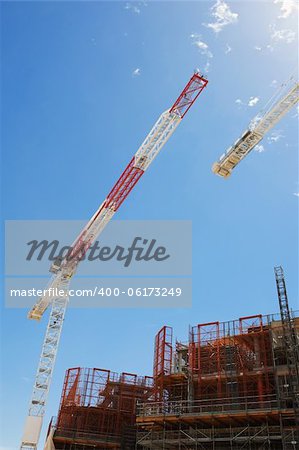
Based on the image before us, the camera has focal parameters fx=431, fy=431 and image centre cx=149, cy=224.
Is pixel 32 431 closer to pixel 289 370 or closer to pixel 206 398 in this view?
pixel 206 398

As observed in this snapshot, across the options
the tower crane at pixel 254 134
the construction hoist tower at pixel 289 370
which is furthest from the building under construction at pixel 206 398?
the tower crane at pixel 254 134

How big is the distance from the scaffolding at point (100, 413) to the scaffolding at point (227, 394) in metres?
9.21

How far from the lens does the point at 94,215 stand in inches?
1912

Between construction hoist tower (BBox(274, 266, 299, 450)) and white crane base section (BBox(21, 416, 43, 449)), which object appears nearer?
construction hoist tower (BBox(274, 266, 299, 450))

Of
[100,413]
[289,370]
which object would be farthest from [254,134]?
[100,413]

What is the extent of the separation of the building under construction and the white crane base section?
12.2 feet

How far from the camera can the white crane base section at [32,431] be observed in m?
45.8

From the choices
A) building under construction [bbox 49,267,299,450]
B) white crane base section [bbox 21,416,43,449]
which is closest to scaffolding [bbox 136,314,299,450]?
building under construction [bbox 49,267,299,450]

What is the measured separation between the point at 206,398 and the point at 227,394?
240 centimetres

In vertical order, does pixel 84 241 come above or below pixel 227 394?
above

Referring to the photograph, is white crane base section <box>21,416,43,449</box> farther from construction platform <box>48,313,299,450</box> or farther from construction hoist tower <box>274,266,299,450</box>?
construction hoist tower <box>274,266,299,450</box>

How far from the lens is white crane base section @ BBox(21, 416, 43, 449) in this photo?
45.8 meters

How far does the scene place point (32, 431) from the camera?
46375mm

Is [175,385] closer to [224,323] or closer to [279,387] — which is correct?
[224,323]
